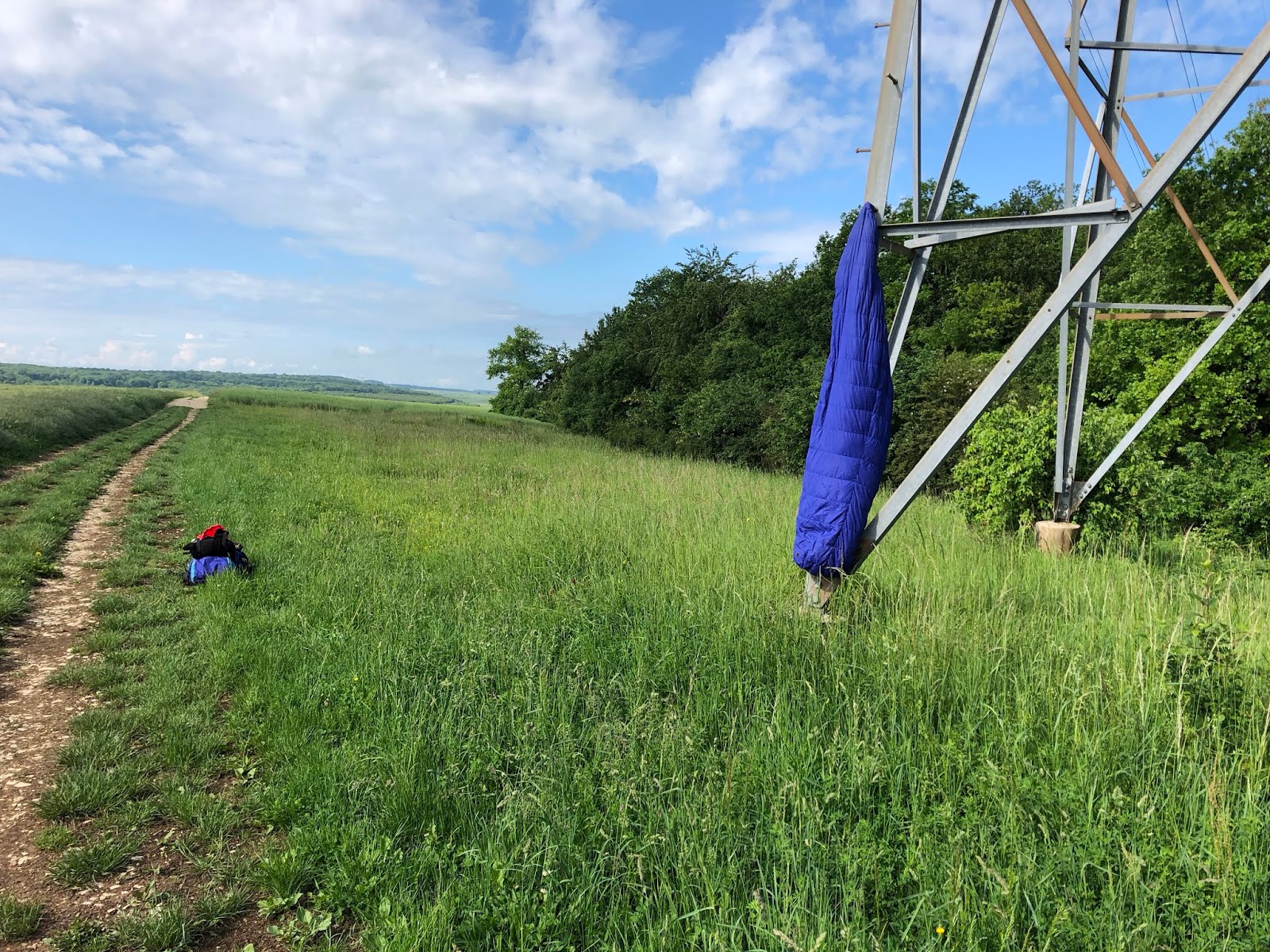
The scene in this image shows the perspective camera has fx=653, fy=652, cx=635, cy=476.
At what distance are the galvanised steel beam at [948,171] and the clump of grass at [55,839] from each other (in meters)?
5.33

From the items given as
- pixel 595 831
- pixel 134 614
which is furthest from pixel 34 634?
pixel 595 831

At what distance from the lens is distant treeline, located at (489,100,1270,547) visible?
8062 mm

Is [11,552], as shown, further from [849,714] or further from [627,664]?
[849,714]

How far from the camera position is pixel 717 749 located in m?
3.21

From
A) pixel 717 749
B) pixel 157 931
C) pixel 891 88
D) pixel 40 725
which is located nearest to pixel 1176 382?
pixel 891 88

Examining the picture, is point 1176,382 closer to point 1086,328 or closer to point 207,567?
point 1086,328

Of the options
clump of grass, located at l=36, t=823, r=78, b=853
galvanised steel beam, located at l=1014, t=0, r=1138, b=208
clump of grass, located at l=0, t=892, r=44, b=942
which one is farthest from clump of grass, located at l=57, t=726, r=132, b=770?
galvanised steel beam, located at l=1014, t=0, r=1138, b=208

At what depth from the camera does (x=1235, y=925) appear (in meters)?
1.96

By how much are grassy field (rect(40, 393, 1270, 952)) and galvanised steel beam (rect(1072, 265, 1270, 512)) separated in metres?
1.47

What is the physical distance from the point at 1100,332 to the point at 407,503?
1505 cm

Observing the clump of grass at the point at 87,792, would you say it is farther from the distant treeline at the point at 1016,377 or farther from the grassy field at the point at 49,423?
the grassy field at the point at 49,423

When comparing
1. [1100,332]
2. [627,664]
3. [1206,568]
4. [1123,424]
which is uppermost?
[1100,332]

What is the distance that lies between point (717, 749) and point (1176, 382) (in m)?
7.06

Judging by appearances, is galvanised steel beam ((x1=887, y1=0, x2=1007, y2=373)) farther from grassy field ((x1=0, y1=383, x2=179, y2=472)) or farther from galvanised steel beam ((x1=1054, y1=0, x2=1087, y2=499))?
grassy field ((x1=0, y1=383, x2=179, y2=472))
